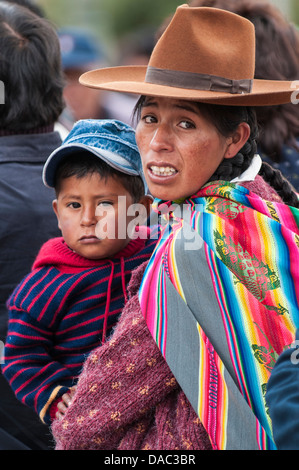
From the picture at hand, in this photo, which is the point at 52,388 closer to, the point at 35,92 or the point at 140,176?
the point at 140,176

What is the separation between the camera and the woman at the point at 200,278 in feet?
6.36

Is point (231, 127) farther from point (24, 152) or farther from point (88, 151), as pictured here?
point (24, 152)

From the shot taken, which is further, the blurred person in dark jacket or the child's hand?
the blurred person in dark jacket

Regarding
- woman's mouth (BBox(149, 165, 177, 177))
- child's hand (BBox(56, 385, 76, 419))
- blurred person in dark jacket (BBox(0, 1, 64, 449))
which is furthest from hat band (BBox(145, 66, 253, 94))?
child's hand (BBox(56, 385, 76, 419))

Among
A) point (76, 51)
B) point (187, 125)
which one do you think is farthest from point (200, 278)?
point (76, 51)

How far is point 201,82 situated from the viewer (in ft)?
7.20

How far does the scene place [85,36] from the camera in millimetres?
6973

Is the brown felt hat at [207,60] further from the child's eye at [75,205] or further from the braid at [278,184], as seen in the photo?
the child's eye at [75,205]

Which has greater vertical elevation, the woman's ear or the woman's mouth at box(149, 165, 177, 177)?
the woman's ear

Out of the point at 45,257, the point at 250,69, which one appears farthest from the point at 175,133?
the point at 45,257

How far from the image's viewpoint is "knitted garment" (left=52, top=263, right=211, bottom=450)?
201 centimetres

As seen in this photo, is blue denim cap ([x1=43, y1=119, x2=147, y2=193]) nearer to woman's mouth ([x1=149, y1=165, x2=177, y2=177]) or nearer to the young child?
the young child
